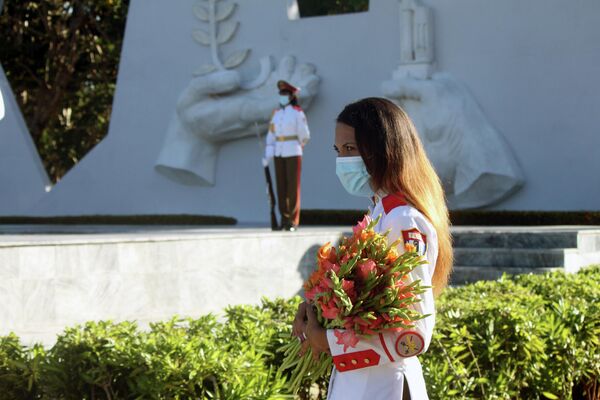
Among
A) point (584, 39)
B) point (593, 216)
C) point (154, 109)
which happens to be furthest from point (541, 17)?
point (154, 109)

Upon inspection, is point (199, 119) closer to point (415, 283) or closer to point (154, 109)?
point (154, 109)

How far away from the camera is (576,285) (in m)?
6.08

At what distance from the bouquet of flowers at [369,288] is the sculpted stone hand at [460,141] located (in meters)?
10.9

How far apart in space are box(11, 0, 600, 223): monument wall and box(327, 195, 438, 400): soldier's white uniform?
10.9 metres

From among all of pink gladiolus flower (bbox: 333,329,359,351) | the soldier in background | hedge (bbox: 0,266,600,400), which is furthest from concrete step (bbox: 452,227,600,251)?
pink gladiolus flower (bbox: 333,329,359,351)

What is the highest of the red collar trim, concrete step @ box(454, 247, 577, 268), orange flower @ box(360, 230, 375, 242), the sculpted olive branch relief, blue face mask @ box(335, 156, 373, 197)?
blue face mask @ box(335, 156, 373, 197)

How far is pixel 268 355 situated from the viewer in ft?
13.9

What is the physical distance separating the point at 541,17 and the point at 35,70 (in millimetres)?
14242

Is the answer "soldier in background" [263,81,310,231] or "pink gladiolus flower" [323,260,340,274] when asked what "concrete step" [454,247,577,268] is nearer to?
"soldier in background" [263,81,310,231]

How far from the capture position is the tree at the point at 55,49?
77.1ft

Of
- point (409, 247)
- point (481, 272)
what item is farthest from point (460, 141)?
point (409, 247)

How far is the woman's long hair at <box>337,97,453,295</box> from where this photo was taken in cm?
266

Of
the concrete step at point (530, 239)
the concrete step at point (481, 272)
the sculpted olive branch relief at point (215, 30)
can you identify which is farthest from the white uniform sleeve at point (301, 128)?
the sculpted olive branch relief at point (215, 30)

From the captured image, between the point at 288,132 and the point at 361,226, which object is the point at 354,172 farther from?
the point at 288,132
